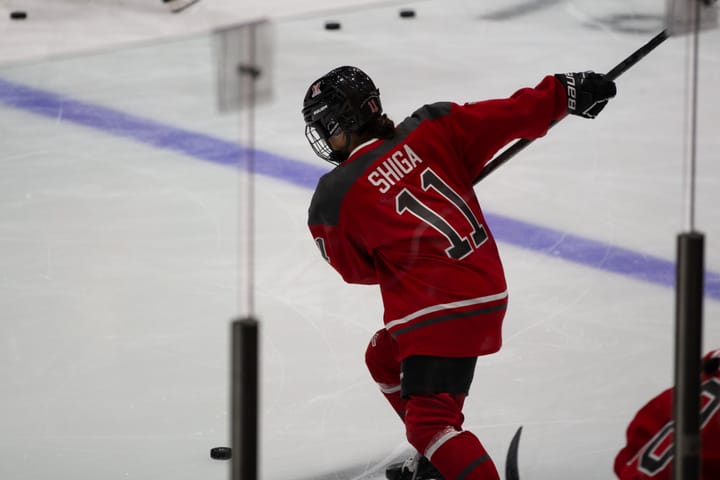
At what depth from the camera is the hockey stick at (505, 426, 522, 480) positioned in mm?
2209

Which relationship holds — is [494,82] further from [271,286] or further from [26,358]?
[26,358]

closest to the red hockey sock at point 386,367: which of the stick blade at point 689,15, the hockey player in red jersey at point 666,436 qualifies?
the hockey player in red jersey at point 666,436

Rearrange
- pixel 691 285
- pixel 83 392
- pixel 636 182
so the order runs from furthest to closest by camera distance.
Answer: pixel 636 182, pixel 83 392, pixel 691 285

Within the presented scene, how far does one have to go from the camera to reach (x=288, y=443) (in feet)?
7.63

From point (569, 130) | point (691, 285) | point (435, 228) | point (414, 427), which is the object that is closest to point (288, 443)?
point (414, 427)

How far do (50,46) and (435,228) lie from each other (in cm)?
323

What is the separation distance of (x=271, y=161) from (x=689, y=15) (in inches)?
63.2

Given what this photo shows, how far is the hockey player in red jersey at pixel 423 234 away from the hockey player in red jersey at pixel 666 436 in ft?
1.39

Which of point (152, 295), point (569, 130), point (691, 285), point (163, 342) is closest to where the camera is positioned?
point (691, 285)

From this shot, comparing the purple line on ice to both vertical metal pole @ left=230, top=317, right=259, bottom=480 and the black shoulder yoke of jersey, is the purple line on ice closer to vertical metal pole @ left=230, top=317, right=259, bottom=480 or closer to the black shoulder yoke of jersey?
the black shoulder yoke of jersey

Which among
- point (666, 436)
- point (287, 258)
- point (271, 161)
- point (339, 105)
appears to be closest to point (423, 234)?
point (339, 105)

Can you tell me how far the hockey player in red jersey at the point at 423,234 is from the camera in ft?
6.40

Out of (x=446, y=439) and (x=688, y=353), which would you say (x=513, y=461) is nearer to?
(x=446, y=439)

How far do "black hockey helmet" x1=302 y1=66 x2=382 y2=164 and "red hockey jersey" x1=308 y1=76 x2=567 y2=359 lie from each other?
0.05 m
